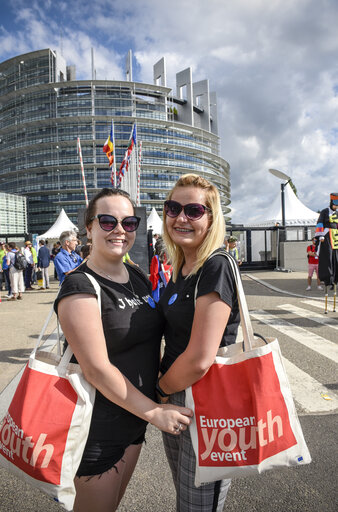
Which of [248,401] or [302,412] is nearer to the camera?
[248,401]

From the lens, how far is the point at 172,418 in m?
1.37

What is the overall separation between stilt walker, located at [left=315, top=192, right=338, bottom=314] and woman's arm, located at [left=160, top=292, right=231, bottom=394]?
7.36 meters

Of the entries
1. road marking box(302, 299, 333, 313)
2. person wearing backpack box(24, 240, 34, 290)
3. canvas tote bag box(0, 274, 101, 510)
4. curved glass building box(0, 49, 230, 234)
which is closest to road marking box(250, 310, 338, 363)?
road marking box(302, 299, 333, 313)

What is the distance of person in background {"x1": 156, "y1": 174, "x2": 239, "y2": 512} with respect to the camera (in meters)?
1.31

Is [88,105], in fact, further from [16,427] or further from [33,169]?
[16,427]

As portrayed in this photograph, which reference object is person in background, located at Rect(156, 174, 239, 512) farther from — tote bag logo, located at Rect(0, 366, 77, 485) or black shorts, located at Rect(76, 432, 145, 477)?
tote bag logo, located at Rect(0, 366, 77, 485)

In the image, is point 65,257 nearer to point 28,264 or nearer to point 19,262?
point 19,262

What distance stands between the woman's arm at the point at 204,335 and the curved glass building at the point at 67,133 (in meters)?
83.7

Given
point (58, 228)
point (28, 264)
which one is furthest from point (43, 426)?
point (58, 228)

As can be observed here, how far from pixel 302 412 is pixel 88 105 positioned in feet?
296

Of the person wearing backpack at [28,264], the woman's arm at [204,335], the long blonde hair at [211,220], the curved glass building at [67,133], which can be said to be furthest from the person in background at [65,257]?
the curved glass building at [67,133]

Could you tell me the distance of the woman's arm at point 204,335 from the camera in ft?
4.25

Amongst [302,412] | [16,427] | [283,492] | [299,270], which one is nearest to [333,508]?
[283,492]

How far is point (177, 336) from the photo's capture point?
1.50 metres
